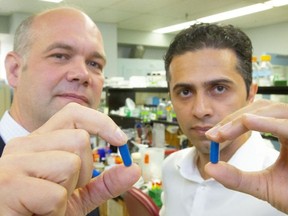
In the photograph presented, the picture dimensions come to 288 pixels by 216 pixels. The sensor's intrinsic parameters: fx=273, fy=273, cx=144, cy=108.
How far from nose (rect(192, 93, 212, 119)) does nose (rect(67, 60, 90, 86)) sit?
0.42m

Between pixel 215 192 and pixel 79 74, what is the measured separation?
66 cm

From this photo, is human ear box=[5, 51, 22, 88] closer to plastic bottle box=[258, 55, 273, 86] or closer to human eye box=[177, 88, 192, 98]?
human eye box=[177, 88, 192, 98]

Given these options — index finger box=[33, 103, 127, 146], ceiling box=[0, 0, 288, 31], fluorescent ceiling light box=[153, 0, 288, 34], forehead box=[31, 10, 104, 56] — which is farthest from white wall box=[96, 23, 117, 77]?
index finger box=[33, 103, 127, 146]

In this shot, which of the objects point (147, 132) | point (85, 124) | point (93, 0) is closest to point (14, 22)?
point (93, 0)

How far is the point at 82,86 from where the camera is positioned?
0.92 meters

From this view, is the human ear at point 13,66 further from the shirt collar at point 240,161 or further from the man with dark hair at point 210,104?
the shirt collar at point 240,161

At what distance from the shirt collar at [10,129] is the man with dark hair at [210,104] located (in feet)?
1.98

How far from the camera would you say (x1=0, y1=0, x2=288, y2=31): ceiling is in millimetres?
4648

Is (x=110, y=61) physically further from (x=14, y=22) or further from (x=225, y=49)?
(x=225, y=49)

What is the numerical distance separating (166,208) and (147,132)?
173 centimetres

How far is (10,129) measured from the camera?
922 mm

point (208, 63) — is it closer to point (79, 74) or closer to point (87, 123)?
point (79, 74)

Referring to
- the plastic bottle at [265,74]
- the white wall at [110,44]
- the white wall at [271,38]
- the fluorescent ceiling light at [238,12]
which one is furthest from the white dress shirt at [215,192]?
the white wall at [271,38]

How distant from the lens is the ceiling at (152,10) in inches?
183
